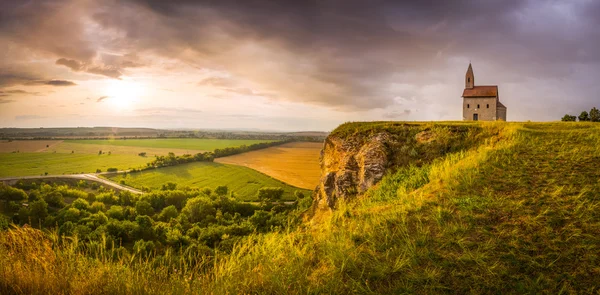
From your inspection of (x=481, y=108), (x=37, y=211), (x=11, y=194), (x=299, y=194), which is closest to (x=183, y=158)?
(x=11, y=194)

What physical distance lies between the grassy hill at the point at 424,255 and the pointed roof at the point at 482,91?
34.2 metres

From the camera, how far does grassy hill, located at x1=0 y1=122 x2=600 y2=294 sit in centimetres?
406

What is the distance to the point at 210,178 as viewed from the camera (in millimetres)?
62156

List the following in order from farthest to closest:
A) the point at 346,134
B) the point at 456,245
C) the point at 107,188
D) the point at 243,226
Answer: the point at 107,188 → the point at 243,226 → the point at 346,134 → the point at 456,245

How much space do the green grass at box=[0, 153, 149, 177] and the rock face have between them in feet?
241

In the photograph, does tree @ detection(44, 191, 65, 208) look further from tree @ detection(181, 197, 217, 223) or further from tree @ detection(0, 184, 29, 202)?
tree @ detection(181, 197, 217, 223)

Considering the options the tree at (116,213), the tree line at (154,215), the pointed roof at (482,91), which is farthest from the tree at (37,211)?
the pointed roof at (482,91)

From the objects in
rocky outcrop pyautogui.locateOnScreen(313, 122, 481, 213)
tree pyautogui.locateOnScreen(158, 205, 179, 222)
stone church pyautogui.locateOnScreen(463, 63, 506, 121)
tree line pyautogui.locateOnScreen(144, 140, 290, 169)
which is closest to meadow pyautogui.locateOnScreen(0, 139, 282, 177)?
tree line pyautogui.locateOnScreen(144, 140, 290, 169)

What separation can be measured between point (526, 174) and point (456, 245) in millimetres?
4804

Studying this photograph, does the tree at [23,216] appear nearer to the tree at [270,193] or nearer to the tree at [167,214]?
the tree at [167,214]

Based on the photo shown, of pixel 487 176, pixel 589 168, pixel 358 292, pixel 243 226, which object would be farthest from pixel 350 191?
pixel 243 226

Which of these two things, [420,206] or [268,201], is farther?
[268,201]

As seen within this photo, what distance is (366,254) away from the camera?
5070 millimetres

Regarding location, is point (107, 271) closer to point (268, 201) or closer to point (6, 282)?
point (6, 282)
